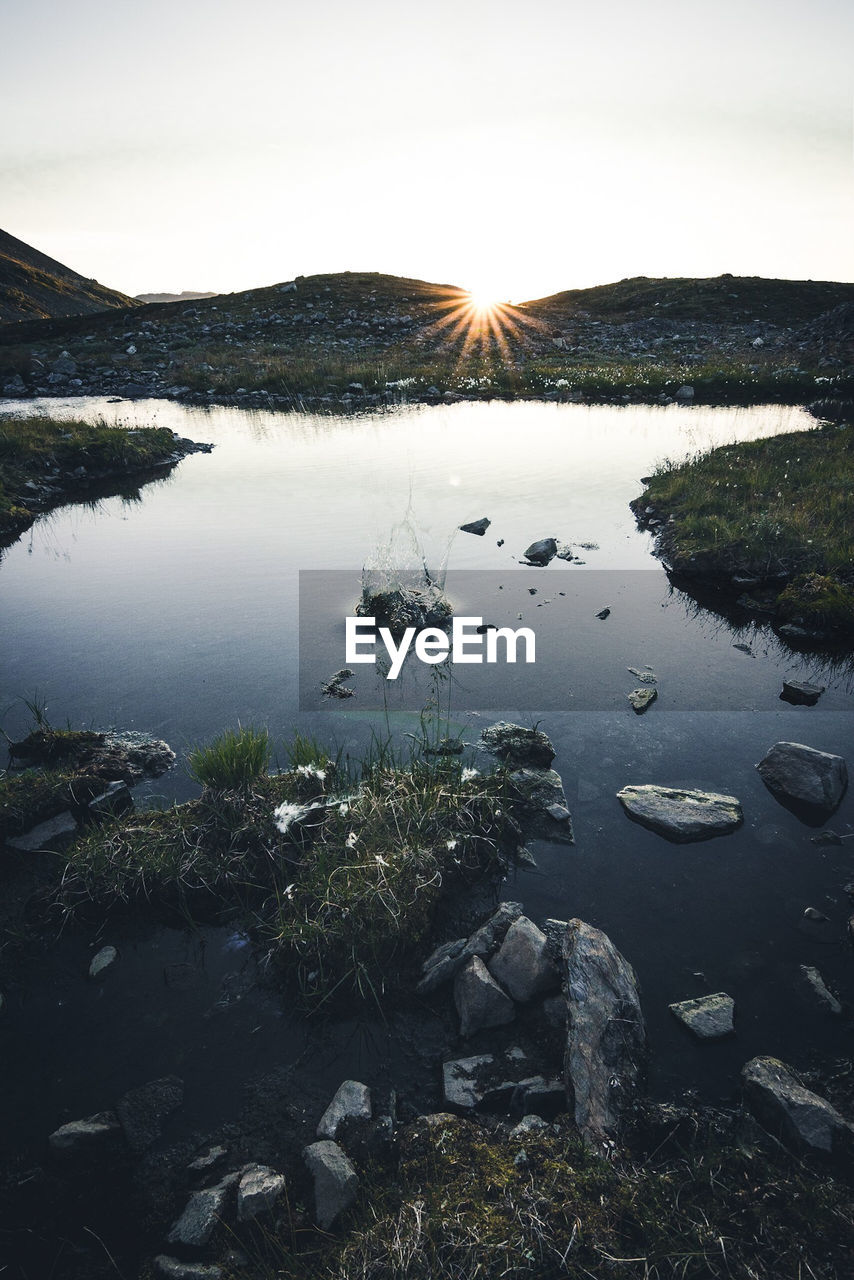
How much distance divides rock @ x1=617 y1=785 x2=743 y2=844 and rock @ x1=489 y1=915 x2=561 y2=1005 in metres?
1.76

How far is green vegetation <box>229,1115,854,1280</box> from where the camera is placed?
2.48 meters

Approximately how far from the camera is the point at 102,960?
4.15 m

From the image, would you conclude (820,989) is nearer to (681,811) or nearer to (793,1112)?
(793,1112)

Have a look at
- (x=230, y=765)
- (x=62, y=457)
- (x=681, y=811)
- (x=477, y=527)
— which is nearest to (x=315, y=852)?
(x=230, y=765)

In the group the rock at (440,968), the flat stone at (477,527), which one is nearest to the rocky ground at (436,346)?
the flat stone at (477,527)

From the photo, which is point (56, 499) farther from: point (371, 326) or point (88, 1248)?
point (371, 326)

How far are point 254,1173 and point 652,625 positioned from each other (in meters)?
7.75

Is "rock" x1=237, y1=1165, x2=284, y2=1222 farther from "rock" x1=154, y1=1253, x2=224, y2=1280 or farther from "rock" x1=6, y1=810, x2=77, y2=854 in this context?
"rock" x1=6, y1=810, x2=77, y2=854

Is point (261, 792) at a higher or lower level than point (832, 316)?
lower

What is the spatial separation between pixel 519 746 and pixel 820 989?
9.67 feet

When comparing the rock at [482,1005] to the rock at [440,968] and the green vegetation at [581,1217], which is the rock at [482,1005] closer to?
the rock at [440,968]

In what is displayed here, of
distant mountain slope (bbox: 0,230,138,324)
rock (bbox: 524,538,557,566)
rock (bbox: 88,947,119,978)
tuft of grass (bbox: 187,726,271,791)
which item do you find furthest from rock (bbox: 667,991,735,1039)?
distant mountain slope (bbox: 0,230,138,324)

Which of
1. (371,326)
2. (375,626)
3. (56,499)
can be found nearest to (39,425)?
(56,499)

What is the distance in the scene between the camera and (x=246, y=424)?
25.1 metres
